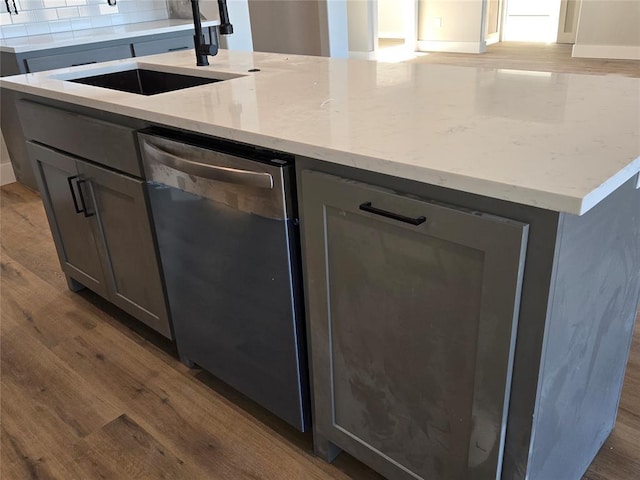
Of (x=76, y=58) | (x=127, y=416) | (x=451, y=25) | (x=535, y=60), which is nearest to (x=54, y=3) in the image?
(x=76, y=58)

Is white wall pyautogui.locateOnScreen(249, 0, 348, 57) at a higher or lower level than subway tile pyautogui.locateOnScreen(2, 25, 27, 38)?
lower

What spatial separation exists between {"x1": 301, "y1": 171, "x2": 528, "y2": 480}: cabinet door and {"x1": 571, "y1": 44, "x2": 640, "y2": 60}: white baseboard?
6318 millimetres

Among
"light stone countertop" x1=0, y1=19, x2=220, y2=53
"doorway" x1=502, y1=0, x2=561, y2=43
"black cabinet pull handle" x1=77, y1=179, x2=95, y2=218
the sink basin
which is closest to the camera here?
"black cabinet pull handle" x1=77, y1=179, x2=95, y2=218

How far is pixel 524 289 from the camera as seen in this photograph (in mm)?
928

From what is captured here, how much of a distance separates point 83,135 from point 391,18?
8.03 metres

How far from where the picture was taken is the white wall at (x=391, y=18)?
8867 mm

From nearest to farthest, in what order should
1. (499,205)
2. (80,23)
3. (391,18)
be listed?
1. (499,205)
2. (80,23)
3. (391,18)

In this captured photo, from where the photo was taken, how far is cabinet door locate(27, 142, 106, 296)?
2.01 meters

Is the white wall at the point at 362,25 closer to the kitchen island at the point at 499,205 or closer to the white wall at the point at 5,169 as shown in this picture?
the white wall at the point at 5,169

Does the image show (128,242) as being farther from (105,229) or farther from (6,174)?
(6,174)

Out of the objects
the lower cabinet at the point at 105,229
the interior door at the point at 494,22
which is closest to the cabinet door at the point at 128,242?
the lower cabinet at the point at 105,229

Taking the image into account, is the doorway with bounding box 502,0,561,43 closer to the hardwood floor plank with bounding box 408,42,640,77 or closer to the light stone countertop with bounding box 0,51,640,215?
the hardwood floor plank with bounding box 408,42,640,77

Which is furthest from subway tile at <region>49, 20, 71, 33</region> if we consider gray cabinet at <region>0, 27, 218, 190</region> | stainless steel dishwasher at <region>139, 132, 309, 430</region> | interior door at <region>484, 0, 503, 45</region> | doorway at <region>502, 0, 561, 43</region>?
doorway at <region>502, 0, 561, 43</region>

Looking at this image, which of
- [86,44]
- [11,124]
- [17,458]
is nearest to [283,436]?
[17,458]
